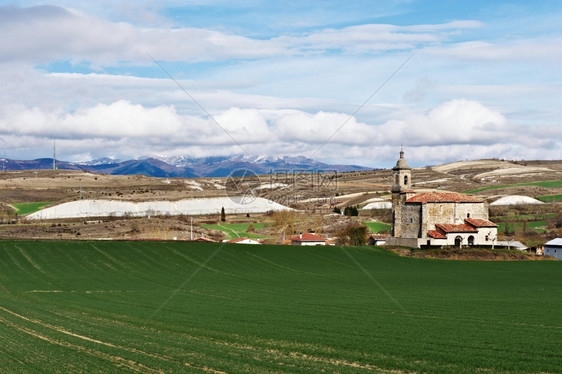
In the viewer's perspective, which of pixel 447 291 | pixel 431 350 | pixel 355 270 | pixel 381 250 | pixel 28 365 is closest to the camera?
pixel 28 365

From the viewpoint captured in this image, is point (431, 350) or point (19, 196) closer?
point (431, 350)

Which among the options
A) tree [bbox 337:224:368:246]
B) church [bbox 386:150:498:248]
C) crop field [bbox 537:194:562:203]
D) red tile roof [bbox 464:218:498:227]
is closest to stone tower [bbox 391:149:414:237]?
church [bbox 386:150:498:248]

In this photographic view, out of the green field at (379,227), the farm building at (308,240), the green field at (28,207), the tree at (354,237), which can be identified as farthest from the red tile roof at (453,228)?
the green field at (28,207)

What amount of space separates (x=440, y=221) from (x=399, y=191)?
24.7ft

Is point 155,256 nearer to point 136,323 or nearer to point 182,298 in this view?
point 182,298

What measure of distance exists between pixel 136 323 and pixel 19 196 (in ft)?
490

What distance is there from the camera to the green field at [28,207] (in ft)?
445

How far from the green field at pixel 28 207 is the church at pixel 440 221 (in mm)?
88703

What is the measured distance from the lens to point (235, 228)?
366ft

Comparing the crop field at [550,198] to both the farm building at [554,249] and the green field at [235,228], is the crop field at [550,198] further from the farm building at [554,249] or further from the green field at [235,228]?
the green field at [235,228]

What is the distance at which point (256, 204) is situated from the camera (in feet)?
493

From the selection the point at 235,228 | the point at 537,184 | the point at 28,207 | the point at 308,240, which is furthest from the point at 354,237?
the point at 537,184

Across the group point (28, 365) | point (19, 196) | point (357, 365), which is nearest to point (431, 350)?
point (357, 365)

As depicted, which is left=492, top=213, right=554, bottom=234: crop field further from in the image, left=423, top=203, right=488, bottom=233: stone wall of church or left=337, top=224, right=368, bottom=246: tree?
left=337, top=224, right=368, bottom=246: tree
